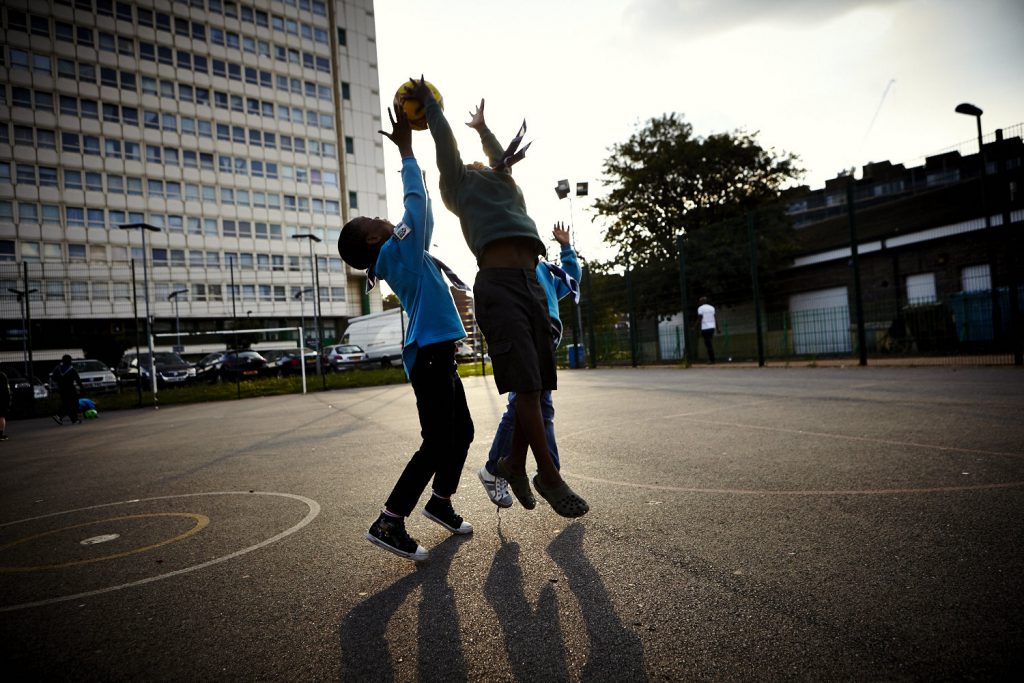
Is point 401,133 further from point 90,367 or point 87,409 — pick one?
point 90,367

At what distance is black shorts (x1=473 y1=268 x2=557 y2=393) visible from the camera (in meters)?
2.99

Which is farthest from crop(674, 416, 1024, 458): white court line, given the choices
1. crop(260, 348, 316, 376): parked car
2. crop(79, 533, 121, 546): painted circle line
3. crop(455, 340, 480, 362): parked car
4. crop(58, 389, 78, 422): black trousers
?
crop(260, 348, 316, 376): parked car

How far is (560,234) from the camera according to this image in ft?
13.9

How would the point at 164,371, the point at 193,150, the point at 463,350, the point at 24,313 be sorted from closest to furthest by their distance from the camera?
the point at 463,350
the point at 24,313
the point at 164,371
the point at 193,150

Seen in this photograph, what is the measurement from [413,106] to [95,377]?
25.0m

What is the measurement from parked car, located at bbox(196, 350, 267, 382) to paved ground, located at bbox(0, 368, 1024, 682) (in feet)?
75.1

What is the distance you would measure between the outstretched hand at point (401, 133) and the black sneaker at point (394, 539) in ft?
6.09

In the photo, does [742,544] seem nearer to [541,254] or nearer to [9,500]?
[541,254]

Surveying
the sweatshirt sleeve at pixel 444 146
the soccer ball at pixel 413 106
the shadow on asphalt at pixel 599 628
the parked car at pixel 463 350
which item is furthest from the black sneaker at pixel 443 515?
the soccer ball at pixel 413 106

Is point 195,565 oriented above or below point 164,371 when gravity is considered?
below

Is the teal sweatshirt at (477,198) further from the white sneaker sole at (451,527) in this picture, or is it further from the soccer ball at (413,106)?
the white sneaker sole at (451,527)

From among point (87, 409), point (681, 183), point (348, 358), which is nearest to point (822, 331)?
point (681, 183)

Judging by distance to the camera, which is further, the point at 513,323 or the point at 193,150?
the point at 193,150

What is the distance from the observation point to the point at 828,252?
27.2m
